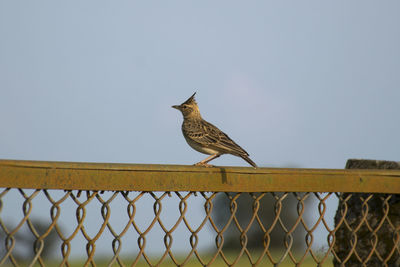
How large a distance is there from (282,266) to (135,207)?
1.47 metres

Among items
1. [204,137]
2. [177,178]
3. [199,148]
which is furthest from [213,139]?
[177,178]

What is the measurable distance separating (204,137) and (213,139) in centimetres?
29

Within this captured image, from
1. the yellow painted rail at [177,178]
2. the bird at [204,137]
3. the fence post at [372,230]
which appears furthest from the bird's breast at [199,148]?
the yellow painted rail at [177,178]

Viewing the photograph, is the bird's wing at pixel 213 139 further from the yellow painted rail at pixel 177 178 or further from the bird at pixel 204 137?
the yellow painted rail at pixel 177 178

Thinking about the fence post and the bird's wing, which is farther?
the bird's wing

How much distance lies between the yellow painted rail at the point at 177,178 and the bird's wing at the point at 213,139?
9.10ft

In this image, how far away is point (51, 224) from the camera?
3.03 m

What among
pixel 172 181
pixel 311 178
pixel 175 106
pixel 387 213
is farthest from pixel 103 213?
pixel 175 106

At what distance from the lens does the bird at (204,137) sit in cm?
703

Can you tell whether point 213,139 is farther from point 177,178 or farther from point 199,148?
point 177,178

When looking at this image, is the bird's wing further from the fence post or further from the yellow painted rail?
the yellow painted rail

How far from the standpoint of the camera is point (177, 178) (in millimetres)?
3297

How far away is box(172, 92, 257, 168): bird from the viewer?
7027 mm

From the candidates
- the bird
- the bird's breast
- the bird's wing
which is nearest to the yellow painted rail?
the bird
